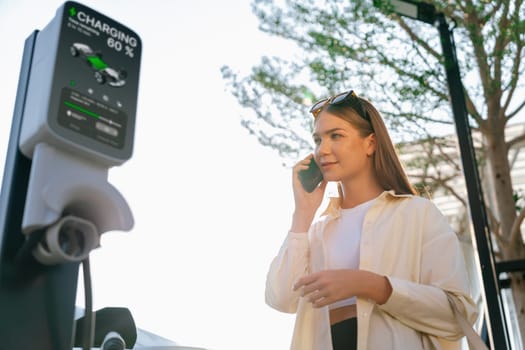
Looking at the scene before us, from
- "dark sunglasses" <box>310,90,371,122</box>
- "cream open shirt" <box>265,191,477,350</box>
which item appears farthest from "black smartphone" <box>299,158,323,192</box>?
"dark sunglasses" <box>310,90,371,122</box>

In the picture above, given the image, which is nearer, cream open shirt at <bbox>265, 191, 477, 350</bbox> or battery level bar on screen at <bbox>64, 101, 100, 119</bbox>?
battery level bar on screen at <bbox>64, 101, 100, 119</bbox>

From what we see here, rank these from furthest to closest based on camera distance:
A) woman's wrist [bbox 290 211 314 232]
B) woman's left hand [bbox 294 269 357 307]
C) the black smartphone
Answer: the black smartphone, woman's wrist [bbox 290 211 314 232], woman's left hand [bbox 294 269 357 307]

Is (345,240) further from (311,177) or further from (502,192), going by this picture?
(502,192)

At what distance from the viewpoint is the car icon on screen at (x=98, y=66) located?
3.03ft

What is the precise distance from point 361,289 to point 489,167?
13.9 ft

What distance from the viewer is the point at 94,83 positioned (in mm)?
919

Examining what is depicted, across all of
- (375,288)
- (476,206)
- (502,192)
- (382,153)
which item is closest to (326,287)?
(375,288)

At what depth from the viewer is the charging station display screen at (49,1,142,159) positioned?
2.86 feet

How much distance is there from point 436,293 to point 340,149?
556mm

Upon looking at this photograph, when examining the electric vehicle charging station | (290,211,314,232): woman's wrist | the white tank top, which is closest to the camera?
the electric vehicle charging station

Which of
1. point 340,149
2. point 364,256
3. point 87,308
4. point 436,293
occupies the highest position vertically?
point 340,149

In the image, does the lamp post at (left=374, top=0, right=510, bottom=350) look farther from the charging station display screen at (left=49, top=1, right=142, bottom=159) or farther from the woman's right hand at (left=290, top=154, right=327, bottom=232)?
the charging station display screen at (left=49, top=1, right=142, bottom=159)

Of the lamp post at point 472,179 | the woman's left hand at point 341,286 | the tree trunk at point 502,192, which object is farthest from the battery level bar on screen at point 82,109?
the tree trunk at point 502,192

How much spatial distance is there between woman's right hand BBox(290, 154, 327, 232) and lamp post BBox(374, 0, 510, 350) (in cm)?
141
